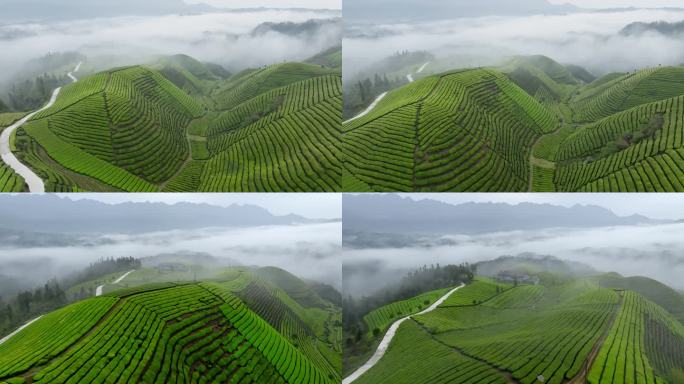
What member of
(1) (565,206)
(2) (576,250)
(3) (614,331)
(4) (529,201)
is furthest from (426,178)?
(3) (614,331)

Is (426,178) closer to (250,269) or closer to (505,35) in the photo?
(505,35)

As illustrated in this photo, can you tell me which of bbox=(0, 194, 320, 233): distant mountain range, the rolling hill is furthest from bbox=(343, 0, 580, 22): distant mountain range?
bbox=(0, 194, 320, 233): distant mountain range

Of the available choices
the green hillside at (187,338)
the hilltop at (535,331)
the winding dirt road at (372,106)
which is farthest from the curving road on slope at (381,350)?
the winding dirt road at (372,106)

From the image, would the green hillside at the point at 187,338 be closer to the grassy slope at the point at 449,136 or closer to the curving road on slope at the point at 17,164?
the curving road on slope at the point at 17,164

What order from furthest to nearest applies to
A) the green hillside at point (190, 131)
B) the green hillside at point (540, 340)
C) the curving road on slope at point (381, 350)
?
A: the curving road on slope at point (381, 350) < the green hillside at point (190, 131) < the green hillside at point (540, 340)

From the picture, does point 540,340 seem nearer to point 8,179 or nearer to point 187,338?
point 187,338

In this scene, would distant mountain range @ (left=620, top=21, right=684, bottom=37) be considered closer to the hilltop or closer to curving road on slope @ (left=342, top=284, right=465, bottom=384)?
the hilltop
